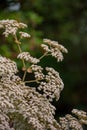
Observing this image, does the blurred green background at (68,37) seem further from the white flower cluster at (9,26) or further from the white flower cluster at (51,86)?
the white flower cluster at (51,86)

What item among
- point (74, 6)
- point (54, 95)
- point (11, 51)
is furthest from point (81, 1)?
point (54, 95)

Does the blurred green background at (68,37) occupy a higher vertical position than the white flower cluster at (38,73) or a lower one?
higher

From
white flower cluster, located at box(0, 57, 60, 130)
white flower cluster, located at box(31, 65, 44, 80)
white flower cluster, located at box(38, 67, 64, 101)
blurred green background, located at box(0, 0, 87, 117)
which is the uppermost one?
blurred green background, located at box(0, 0, 87, 117)

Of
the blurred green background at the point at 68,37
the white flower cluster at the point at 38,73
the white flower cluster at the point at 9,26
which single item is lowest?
the white flower cluster at the point at 38,73

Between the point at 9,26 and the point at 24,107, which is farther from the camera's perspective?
the point at 9,26

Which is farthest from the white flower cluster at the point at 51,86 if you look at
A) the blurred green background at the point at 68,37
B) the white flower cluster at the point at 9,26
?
the blurred green background at the point at 68,37

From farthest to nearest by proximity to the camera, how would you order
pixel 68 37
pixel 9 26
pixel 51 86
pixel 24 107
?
pixel 68 37
pixel 9 26
pixel 51 86
pixel 24 107

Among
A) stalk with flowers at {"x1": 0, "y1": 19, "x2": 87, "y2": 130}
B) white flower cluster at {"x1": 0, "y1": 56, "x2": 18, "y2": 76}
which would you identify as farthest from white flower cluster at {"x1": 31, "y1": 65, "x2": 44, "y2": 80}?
white flower cluster at {"x1": 0, "y1": 56, "x2": 18, "y2": 76}

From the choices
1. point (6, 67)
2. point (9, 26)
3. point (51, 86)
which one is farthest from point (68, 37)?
point (6, 67)

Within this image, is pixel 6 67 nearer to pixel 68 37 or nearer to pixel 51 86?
pixel 51 86

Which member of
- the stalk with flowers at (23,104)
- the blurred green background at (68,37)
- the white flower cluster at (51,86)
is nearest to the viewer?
the stalk with flowers at (23,104)

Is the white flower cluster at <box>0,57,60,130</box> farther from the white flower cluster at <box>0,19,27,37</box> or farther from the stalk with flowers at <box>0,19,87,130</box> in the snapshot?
the white flower cluster at <box>0,19,27,37</box>
